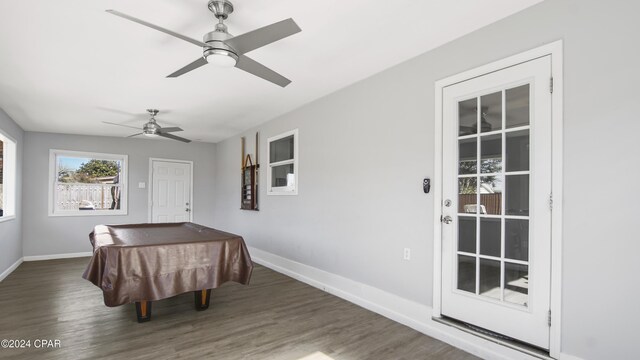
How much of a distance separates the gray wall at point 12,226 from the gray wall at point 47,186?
26cm

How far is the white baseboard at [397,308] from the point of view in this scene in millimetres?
2396

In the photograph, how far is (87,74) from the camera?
3359 mm

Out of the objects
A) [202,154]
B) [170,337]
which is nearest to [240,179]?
[202,154]

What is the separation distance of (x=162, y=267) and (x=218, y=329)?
0.74m

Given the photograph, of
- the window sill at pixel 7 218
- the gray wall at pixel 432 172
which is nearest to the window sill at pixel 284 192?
the gray wall at pixel 432 172

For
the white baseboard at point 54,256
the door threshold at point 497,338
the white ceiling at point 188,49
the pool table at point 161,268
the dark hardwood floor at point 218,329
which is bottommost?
the white baseboard at point 54,256

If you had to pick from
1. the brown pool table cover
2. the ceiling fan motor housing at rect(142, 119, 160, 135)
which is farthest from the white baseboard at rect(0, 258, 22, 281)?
the ceiling fan motor housing at rect(142, 119, 160, 135)

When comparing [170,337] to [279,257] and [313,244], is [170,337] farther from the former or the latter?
[279,257]

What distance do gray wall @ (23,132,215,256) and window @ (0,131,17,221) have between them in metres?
0.77

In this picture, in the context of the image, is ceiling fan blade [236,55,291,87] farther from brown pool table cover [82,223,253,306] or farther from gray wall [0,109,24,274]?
gray wall [0,109,24,274]

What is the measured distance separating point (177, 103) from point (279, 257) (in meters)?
2.68

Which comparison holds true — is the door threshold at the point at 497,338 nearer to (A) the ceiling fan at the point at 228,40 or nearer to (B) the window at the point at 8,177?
(A) the ceiling fan at the point at 228,40

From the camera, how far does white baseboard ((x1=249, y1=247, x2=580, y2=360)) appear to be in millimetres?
2396

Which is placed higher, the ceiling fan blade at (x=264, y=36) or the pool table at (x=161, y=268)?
the ceiling fan blade at (x=264, y=36)
